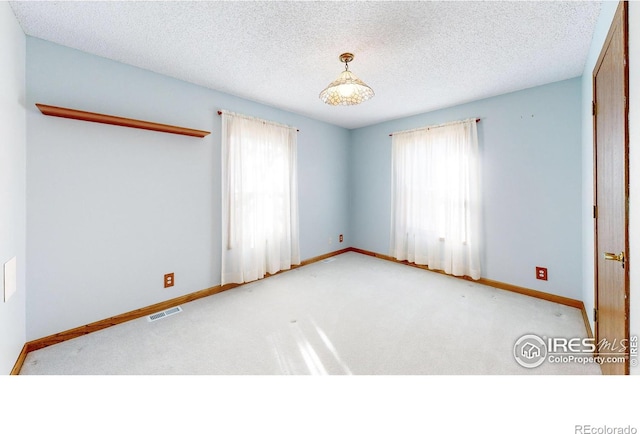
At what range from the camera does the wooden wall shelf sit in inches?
75.5

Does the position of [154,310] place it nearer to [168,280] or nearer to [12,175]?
[168,280]

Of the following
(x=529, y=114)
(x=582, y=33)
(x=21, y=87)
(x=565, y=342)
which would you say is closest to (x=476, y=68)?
(x=582, y=33)

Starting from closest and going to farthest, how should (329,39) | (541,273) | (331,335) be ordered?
(329,39)
(331,335)
(541,273)

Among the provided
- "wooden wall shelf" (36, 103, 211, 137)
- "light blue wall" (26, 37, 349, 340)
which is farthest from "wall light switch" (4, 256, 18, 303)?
"wooden wall shelf" (36, 103, 211, 137)

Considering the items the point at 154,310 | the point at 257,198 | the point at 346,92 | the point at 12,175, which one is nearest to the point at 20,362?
the point at 154,310

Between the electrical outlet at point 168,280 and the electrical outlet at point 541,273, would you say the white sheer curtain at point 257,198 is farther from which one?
the electrical outlet at point 541,273

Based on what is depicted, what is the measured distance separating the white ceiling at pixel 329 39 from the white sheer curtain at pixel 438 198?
0.81 m

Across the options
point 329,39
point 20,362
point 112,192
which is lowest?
point 20,362

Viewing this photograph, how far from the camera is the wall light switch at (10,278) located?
158 cm

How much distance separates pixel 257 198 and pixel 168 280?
1362mm

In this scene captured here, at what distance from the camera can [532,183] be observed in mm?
2934

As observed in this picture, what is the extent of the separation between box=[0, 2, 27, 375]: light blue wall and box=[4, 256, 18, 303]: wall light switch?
41 mm

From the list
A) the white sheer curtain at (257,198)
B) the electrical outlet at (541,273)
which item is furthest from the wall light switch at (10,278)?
the electrical outlet at (541,273)
